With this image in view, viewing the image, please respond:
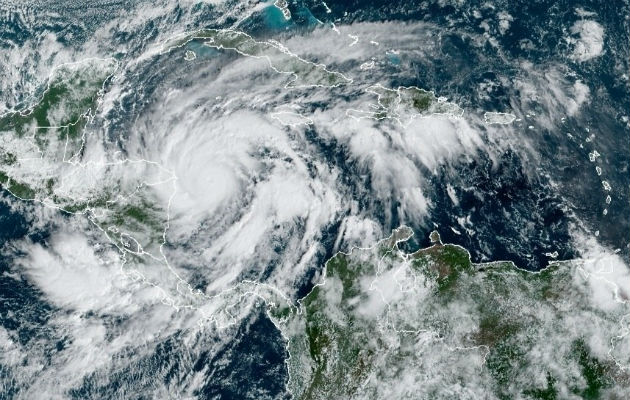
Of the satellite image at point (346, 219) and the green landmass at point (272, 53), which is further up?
the green landmass at point (272, 53)

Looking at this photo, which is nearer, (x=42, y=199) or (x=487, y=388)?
(x=487, y=388)

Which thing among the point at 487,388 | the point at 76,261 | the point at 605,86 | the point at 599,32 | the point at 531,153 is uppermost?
the point at 599,32

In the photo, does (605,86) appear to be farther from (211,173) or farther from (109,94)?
(109,94)

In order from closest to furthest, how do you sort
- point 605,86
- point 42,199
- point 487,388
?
point 487,388 < point 605,86 < point 42,199

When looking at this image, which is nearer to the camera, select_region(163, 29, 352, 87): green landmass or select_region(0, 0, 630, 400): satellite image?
select_region(0, 0, 630, 400): satellite image

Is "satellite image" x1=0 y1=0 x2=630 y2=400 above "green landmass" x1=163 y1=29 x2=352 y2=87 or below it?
below

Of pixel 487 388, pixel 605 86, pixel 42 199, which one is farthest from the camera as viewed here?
pixel 42 199

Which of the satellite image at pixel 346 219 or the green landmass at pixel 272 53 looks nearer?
the satellite image at pixel 346 219

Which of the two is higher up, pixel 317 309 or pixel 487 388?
pixel 317 309

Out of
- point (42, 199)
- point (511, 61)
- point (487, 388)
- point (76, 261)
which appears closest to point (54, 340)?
point (76, 261)
